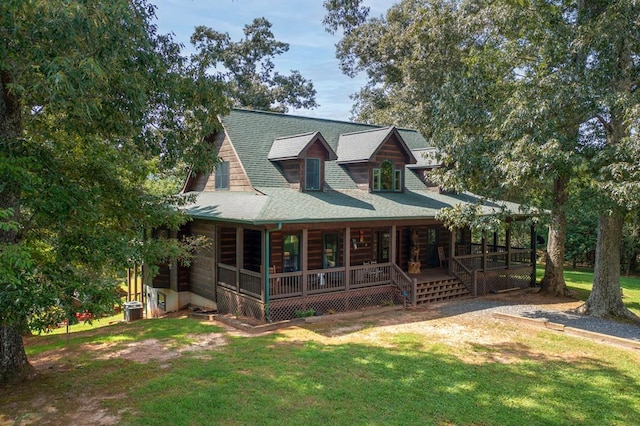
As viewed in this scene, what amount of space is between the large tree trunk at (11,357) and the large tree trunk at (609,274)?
1639 centimetres

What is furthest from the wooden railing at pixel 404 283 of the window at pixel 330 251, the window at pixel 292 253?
the window at pixel 292 253

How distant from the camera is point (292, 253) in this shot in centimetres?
1684

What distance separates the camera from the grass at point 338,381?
24.8 ft

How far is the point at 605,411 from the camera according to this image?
25.5 feet

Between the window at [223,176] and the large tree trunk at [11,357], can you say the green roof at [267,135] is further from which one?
the large tree trunk at [11,357]

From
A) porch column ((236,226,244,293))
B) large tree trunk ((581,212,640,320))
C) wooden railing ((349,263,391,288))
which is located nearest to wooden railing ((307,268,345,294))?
wooden railing ((349,263,391,288))

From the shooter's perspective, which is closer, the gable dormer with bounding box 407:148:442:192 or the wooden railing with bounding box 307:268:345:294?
the wooden railing with bounding box 307:268:345:294

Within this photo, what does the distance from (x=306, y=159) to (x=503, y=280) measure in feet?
34.0

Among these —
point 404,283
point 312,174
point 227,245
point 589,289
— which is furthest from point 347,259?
point 589,289

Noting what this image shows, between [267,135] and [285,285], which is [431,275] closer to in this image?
[285,285]

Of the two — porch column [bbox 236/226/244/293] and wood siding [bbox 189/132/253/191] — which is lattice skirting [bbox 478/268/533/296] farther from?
wood siding [bbox 189/132/253/191]

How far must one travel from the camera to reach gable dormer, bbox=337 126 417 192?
742 inches

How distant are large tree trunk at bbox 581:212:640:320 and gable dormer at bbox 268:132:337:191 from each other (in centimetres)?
978

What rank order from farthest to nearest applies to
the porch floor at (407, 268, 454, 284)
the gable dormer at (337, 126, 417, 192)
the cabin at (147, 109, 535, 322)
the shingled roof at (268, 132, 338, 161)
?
the gable dormer at (337, 126, 417, 192), the porch floor at (407, 268, 454, 284), the shingled roof at (268, 132, 338, 161), the cabin at (147, 109, 535, 322)
